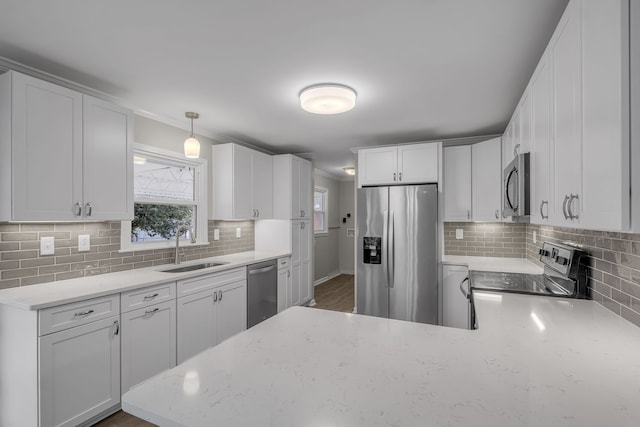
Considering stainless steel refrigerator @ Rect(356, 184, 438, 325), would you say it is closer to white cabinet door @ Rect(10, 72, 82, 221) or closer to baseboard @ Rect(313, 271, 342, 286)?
baseboard @ Rect(313, 271, 342, 286)

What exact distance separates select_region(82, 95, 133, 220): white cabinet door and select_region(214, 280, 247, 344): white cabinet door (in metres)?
1.12

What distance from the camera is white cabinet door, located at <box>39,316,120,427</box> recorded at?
176 centimetres

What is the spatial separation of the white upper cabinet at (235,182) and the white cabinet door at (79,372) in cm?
179

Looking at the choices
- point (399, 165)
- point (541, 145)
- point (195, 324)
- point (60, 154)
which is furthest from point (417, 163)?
point (60, 154)

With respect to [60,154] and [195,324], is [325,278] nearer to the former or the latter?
[195,324]

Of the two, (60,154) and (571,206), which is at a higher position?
(60,154)

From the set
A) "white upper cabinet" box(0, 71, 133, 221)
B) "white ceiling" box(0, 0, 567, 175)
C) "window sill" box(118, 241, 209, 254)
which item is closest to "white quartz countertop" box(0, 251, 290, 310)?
"window sill" box(118, 241, 209, 254)

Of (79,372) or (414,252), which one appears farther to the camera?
(414,252)

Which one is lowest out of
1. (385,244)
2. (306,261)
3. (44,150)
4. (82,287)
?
(306,261)

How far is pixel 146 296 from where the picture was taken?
2.31 metres

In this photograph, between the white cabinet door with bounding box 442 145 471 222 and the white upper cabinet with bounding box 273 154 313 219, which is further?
the white upper cabinet with bounding box 273 154 313 219

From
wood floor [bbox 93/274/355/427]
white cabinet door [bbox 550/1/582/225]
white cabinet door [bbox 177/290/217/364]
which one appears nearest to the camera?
white cabinet door [bbox 550/1/582/225]

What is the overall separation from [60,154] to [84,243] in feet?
2.42

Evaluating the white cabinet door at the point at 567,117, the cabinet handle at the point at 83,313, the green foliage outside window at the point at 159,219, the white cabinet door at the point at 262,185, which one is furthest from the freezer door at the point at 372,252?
the cabinet handle at the point at 83,313
